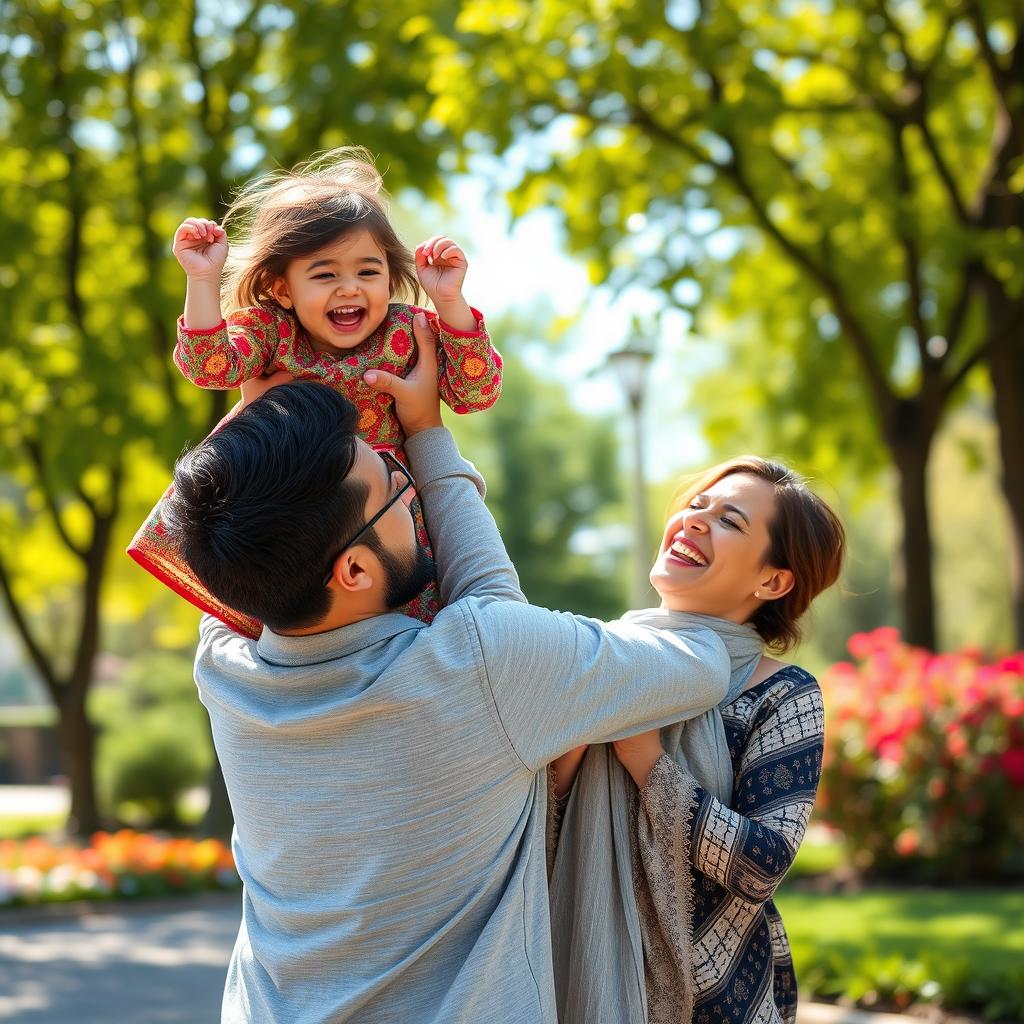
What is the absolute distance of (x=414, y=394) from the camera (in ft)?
8.54

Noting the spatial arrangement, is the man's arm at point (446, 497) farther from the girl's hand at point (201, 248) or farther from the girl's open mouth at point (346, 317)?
the girl's hand at point (201, 248)

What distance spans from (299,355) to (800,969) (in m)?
5.39

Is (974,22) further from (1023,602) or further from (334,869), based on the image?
(334,869)

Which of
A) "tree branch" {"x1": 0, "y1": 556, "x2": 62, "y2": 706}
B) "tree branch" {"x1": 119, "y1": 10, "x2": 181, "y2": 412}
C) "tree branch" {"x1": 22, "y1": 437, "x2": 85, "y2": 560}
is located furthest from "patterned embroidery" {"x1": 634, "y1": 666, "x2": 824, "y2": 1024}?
"tree branch" {"x1": 0, "y1": 556, "x2": 62, "y2": 706}

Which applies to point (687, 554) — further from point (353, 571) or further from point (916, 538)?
point (916, 538)

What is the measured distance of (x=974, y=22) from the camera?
1105 centimetres

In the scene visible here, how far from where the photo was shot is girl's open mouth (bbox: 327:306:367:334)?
110 inches

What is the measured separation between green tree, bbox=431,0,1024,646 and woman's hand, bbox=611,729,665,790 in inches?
315

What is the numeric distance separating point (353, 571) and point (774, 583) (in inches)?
32.0

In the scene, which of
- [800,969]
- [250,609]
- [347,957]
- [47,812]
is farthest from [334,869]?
[47,812]

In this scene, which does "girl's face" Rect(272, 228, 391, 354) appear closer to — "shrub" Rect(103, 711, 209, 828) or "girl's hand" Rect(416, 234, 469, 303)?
"girl's hand" Rect(416, 234, 469, 303)

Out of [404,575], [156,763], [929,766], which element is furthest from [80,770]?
[404,575]

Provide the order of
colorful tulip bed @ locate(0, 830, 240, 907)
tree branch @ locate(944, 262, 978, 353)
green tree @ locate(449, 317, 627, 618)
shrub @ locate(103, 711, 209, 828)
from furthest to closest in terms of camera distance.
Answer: green tree @ locate(449, 317, 627, 618) < shrub @ locate(103, 711, 209, 828) < tree branch @ locate(944, 262, 978, 353) < colorful tulip bed @ locate(0, 830, 240, 907)

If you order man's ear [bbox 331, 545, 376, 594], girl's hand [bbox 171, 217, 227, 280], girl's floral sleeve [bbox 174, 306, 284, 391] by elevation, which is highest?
girl's hand [bbox 171, 217, 227, 280]
